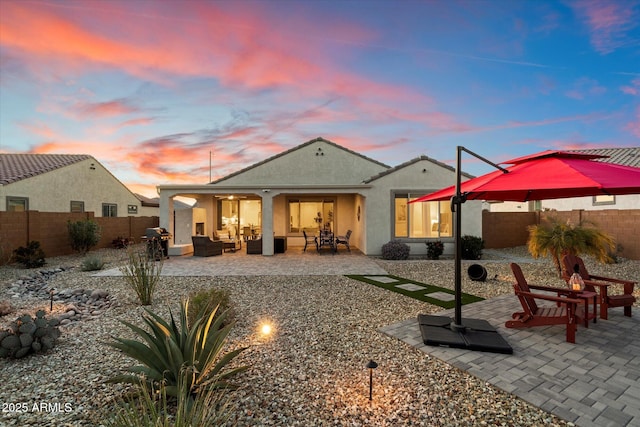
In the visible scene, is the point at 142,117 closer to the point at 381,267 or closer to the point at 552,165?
the point at 381,267

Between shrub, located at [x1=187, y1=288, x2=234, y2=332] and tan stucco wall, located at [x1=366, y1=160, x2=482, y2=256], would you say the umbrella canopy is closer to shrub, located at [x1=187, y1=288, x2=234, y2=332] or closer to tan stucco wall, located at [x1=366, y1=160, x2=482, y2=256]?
shrub, located at [x1=187, y1=288, x2=234, y2=332]

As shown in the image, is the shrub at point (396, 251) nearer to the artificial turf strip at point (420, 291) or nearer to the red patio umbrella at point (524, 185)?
the artificial turf strip at point (420, 291)

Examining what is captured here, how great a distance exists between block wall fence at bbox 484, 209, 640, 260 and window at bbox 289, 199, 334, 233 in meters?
8.11

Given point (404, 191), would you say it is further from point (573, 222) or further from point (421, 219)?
point (573, 222)

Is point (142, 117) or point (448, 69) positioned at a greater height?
point (448, 69)

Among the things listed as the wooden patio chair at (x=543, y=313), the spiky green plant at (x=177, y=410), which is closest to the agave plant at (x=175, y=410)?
the spiky green plant at (x=177, y=410)

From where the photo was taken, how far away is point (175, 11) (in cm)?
743

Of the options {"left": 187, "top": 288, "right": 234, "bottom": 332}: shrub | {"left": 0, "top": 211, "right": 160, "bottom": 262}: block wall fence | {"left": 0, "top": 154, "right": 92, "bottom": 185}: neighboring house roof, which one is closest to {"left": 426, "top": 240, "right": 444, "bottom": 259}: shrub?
{"left": 187, "top": 288, "right": 234, "bottom": 332}: shrub

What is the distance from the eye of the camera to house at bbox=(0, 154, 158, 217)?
14.2 m

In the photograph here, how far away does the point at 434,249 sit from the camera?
11.6 m

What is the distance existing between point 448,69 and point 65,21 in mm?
11720

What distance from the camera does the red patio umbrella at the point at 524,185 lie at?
9.88 feet

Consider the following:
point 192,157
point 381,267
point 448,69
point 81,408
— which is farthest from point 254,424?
point 192,157

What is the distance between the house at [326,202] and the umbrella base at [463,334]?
25.9 ft
